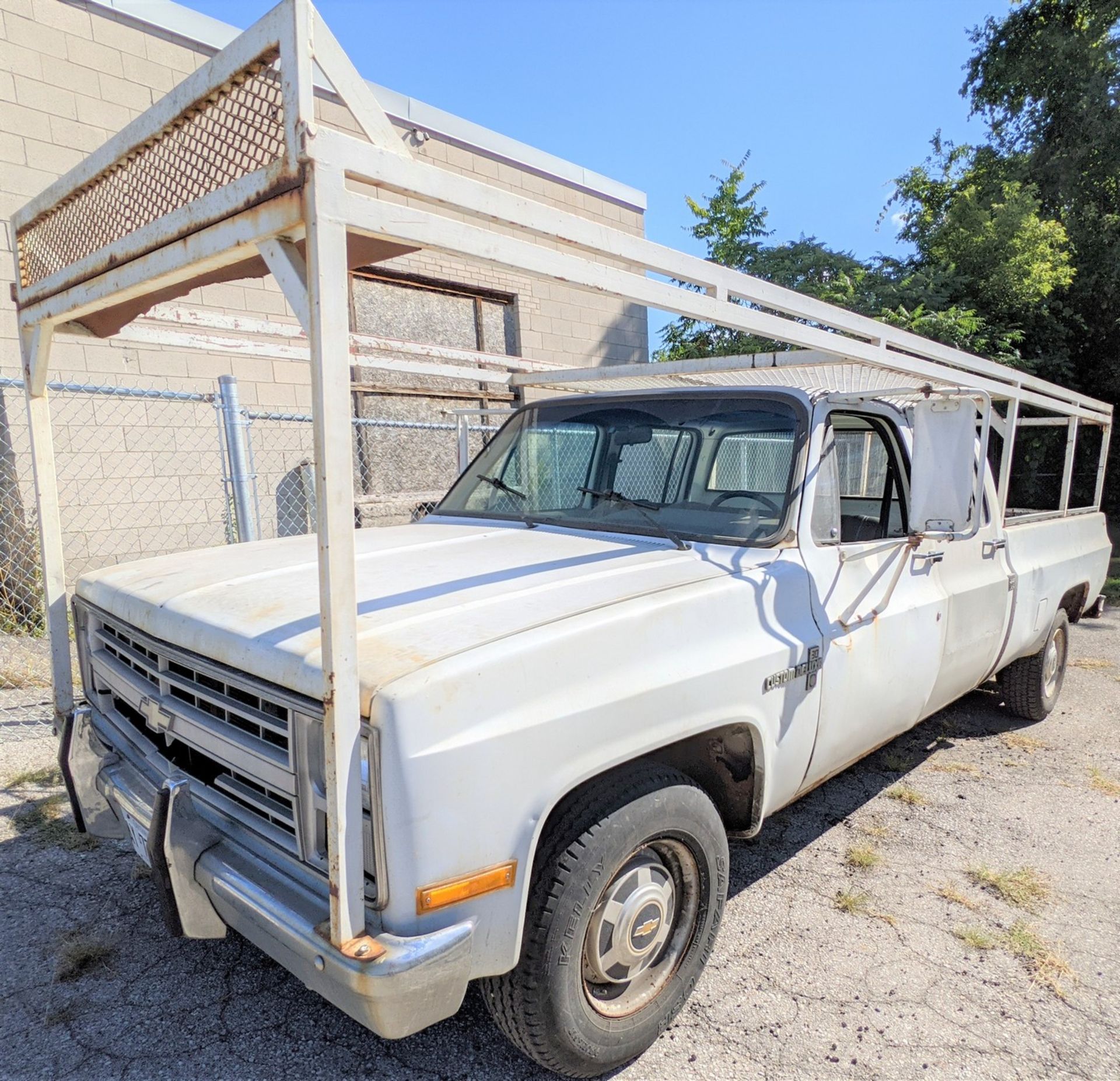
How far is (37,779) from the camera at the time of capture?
12.3 feet

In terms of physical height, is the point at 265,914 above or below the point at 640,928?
above

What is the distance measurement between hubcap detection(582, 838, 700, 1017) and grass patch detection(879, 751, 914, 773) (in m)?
2.21

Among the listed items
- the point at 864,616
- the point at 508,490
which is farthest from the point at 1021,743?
the point at 508,490

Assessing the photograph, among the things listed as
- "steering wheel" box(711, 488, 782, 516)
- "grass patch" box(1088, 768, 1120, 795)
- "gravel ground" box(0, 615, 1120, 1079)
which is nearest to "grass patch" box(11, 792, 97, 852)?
"gravel ground" box(0, 615, 1120, 1079)

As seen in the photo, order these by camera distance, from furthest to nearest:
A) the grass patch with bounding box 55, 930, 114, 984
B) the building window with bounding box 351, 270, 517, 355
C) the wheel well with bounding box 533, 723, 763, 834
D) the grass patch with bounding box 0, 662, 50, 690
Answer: the building window with bounding box 351, 270, 517, 355
the grass patch with bounding box 0, 662, 50, 690
the grass patch with bounding box 55, 930, 114, 984
the wheel well with bounding box 533, 723, 763, 834

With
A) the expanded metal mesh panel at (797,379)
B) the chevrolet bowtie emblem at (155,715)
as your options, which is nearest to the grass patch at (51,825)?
the chevrolet bowtie emblem at (155,715)

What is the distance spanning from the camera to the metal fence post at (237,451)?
15.3 feet

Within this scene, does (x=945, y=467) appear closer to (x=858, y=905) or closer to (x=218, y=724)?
(x=858, y=905)

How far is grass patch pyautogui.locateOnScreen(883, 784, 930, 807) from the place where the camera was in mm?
3646

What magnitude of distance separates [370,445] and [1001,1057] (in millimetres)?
7517

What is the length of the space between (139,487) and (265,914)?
5834mm

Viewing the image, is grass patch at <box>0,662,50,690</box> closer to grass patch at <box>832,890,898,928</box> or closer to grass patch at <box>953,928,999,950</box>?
grass patch at <box>832,890,898,928</box>

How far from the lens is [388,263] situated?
807 centimetres

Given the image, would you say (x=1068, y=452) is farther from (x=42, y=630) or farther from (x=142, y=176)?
(x=42, y=630)
